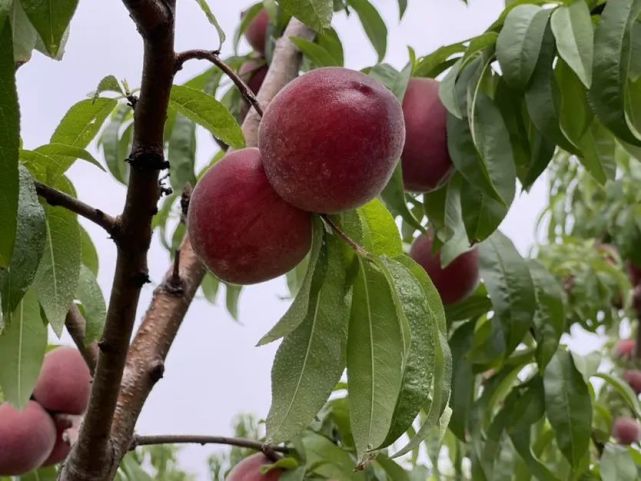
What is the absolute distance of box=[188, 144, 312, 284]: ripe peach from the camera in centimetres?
66

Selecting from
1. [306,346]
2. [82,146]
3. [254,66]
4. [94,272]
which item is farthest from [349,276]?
[254,66]

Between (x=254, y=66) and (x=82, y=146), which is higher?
(x=82, y=146)

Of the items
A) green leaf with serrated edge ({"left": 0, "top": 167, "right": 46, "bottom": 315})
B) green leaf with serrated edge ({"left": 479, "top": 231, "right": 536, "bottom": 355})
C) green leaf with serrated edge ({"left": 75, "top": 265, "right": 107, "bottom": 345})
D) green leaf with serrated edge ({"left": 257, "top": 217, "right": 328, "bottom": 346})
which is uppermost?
green leaf with serrated edge ({"left": 0, "top": 167, "right": 46, "bottom": 315})

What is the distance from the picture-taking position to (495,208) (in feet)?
3.21

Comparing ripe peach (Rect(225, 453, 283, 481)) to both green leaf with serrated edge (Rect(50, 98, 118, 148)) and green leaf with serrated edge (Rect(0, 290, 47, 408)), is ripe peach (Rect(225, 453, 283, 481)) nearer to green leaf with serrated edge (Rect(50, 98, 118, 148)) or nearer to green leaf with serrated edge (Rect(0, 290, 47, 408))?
green leaf with serrated edge (Rect(0, 290, 47, 408))

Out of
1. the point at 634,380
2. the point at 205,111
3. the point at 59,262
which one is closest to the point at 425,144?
the point at 205,111

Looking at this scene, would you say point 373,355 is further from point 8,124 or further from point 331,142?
point 8,124

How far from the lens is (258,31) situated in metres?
1.55

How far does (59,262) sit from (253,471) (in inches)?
14.7

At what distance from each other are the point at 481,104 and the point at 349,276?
0.38m

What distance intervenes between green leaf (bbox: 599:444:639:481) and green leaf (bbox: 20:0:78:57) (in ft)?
2.92

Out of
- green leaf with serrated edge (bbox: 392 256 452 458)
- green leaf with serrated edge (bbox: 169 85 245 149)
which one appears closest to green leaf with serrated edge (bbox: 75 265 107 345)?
green leaf with serrated edge (bbox: 169 85 245 149)

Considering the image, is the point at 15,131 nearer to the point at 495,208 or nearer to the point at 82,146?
the point at 82,146

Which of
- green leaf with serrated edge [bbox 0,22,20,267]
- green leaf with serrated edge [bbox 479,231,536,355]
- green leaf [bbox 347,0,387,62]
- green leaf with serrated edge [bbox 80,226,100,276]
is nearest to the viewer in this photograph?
green leaf with serrated edge [bbox 0,22,20,267]
